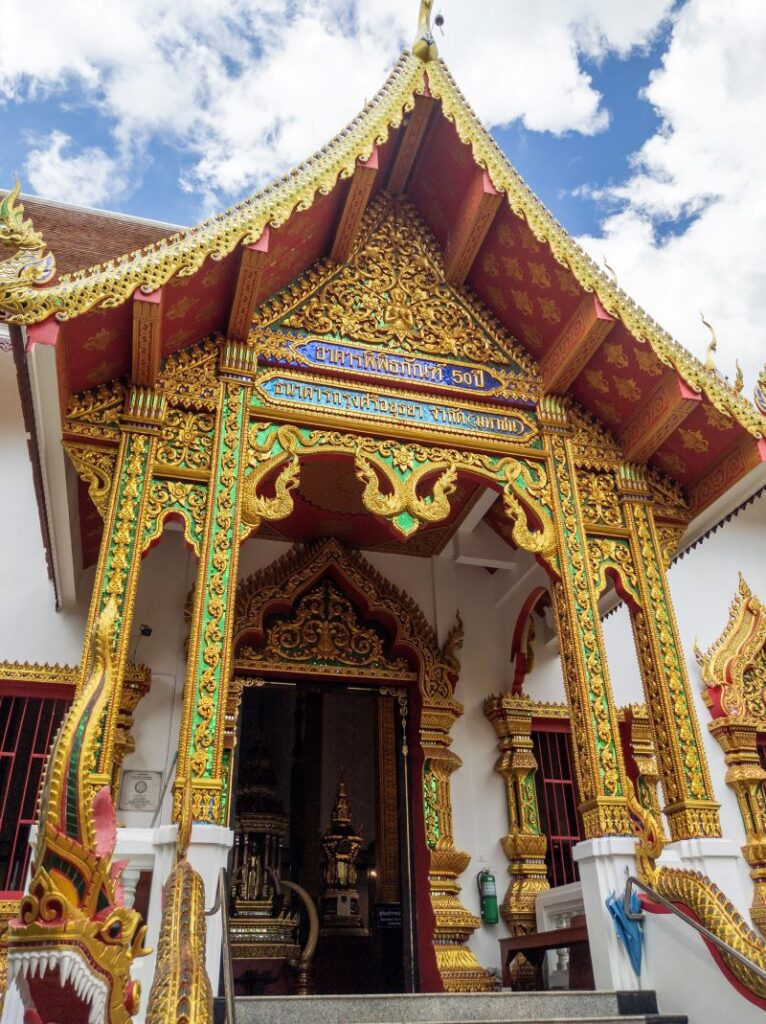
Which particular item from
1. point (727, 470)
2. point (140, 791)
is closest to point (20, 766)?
point (140, 791)

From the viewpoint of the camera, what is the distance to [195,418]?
440cm

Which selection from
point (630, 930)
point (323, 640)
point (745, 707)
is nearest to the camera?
point (630, 930)

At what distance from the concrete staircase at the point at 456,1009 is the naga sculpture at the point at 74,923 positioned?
1.15 metres

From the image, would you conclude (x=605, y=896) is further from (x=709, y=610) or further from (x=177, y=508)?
(x=709, y=610)

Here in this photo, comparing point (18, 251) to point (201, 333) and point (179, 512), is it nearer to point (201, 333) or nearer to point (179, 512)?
point (201, 333)

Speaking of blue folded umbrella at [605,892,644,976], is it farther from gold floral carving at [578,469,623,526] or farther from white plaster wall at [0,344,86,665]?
white plaster wall at [0,344,86,665]

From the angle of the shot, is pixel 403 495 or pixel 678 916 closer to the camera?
pixel 678 916

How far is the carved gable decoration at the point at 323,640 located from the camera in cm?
572

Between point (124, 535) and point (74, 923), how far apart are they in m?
2.11

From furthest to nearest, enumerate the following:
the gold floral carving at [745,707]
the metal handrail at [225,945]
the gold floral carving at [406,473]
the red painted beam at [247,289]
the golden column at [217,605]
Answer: the gold floral carving at [745,707] < the gold floral carving at [406,473] < the red painted beam at [247,289] < the golden column at [217,605] < the metal handrail at [225,945]

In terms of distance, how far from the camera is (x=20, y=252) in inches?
150

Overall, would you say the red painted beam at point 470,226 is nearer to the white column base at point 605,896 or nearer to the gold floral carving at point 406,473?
the gold floral carving at point 406,473

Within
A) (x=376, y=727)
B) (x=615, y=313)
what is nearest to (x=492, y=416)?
(x=615, y=313)

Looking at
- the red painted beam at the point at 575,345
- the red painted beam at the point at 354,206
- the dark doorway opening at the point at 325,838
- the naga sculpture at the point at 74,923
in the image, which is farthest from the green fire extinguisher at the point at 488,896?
the red painted beam at the point at 354,206
